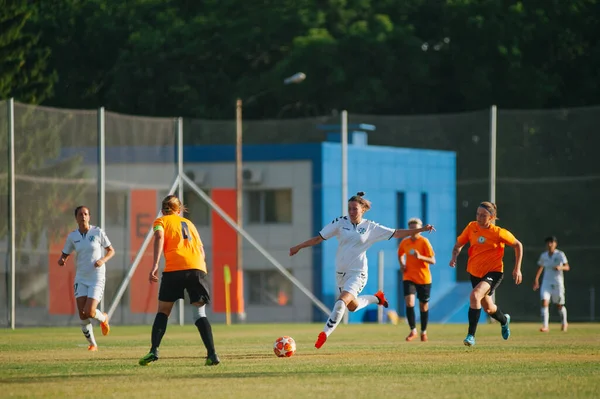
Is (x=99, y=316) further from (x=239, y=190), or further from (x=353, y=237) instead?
(x=239, y=190)

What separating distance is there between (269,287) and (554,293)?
8654 millimetres

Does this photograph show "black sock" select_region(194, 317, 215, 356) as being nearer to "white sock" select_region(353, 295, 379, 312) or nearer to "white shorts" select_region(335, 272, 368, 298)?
"white shorts" select_region(335, 272, 368, 298)

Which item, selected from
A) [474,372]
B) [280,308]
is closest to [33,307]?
[280,308]

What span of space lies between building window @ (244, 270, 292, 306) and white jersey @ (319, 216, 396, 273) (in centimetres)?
1637

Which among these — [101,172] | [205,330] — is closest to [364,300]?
[205,330]

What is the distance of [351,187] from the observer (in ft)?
118

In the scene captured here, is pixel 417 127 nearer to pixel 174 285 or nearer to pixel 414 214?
pixel 414 214

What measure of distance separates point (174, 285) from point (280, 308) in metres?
18.9

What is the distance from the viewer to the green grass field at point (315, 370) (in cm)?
1180

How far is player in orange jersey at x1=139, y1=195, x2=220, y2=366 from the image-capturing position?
47.5 ft

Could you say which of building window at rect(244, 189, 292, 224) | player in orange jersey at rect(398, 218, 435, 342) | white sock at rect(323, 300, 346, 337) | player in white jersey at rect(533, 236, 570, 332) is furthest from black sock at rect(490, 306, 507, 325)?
building window at rect(244, 189, 292, 224)

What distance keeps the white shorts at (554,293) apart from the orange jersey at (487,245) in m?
9.51

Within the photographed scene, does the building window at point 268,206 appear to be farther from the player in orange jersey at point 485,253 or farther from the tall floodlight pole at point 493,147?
the player in orange jersey at point 485,253

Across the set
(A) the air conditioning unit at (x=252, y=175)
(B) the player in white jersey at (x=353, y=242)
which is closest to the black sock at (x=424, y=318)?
(B) the player in white jersey at (x=353, y=242)
